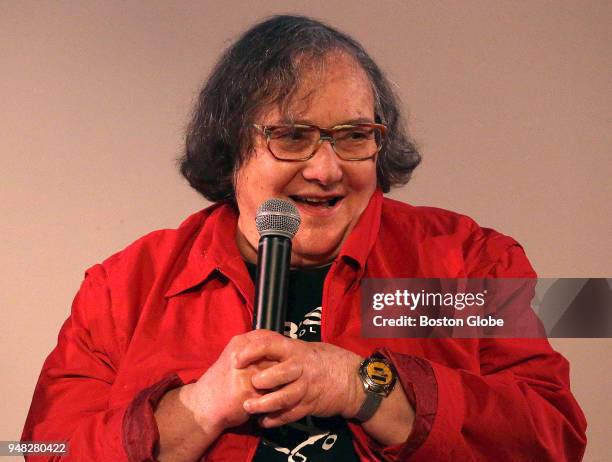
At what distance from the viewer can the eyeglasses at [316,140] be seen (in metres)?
1.76

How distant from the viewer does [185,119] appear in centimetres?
230

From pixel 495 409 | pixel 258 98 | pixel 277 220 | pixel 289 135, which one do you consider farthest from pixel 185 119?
pixel 495 409

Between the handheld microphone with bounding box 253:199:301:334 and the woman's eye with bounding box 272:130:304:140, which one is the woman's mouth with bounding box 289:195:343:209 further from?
the handheld microphone with bounding box 253:199:301:334

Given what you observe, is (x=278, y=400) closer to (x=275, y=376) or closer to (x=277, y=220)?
(x=275, y=376)

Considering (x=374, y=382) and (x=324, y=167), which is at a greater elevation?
(x=324, y=167)

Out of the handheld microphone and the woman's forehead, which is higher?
the woman's forehead

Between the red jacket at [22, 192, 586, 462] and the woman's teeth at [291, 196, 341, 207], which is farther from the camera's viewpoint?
the woman's teeth at [291, 196, 341, 207]

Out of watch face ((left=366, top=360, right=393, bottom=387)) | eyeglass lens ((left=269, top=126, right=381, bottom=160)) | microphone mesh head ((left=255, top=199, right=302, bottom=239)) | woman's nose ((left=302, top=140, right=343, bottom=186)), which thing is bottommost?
watch face ((left=366, top=360, right=393, bottom=387))

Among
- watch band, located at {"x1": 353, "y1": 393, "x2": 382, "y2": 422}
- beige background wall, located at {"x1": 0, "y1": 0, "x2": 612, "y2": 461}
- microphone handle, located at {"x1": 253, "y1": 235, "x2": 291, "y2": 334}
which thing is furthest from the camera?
beige background wall, located at {"x1": 0, "y1": 0, "x2": 612, "y2": 461}

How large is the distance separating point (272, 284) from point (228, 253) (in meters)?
0.52

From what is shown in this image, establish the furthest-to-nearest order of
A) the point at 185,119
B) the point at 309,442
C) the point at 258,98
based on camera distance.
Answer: the point at 185,119
the point at 258,98
the point at 309,442

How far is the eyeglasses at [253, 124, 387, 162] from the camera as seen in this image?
1758 mm

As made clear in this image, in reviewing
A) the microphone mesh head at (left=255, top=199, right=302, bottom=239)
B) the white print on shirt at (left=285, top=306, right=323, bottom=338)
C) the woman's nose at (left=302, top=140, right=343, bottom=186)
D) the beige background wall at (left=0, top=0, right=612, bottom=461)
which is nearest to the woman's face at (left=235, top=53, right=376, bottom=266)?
the woman's nose at (left=302, top=140, right=343, bottom=186)

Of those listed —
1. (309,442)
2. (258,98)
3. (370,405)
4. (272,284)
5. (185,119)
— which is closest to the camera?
(272,284)
